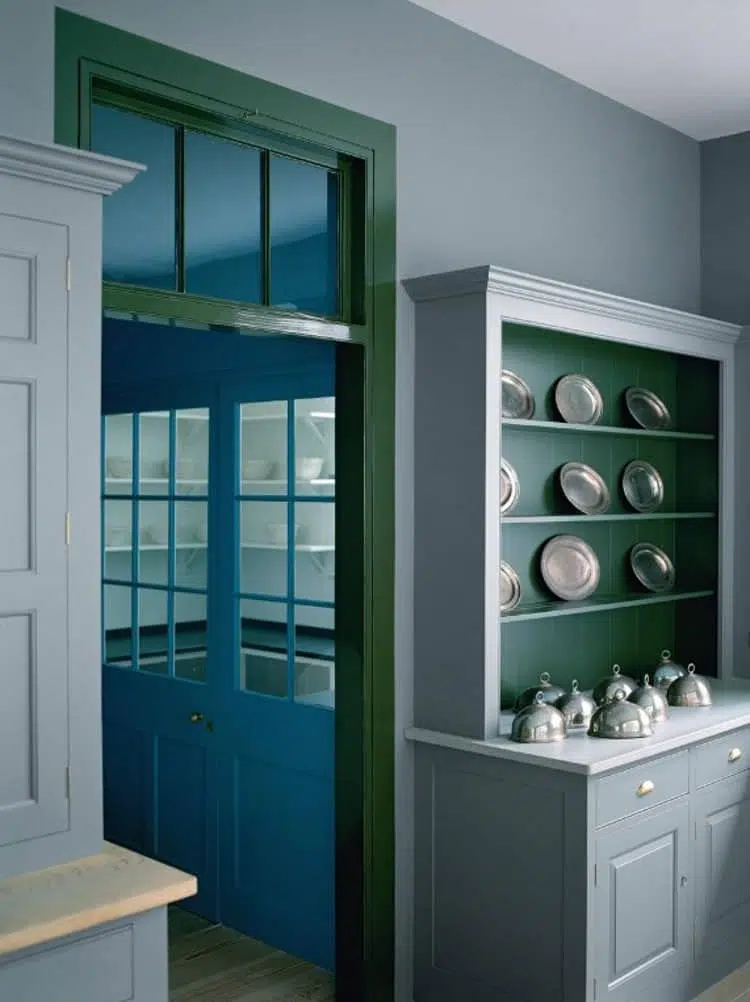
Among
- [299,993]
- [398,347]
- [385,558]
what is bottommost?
[299,993]

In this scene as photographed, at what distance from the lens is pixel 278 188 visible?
335 cm

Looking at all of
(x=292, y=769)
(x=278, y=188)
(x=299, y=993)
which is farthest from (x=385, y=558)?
(x=299, y=993)

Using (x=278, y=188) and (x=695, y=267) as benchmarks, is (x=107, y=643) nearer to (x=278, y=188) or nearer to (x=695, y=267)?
(x=278, y=188)

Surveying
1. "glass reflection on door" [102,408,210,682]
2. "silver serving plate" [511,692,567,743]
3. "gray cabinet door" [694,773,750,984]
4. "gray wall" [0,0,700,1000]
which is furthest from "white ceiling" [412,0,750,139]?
"gray cabinet door" [694,773,750,984]

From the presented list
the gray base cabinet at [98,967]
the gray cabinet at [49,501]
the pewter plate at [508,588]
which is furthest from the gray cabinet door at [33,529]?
the pewter plate at [508,588]

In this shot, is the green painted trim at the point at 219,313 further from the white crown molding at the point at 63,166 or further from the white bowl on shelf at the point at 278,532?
the white bowl on shelf at the point at 278,532

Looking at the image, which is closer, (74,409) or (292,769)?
(74,409)

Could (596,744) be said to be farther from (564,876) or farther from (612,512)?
(612,512)

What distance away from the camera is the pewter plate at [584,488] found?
4230 mm

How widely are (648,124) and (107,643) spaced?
119 inches

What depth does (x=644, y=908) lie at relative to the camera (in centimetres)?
350

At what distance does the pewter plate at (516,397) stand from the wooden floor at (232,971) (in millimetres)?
1991

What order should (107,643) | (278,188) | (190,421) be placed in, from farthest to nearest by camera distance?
(107,643) < (190,421) < (278,188)

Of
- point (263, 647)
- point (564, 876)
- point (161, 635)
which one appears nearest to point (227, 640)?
point (263, 647)
